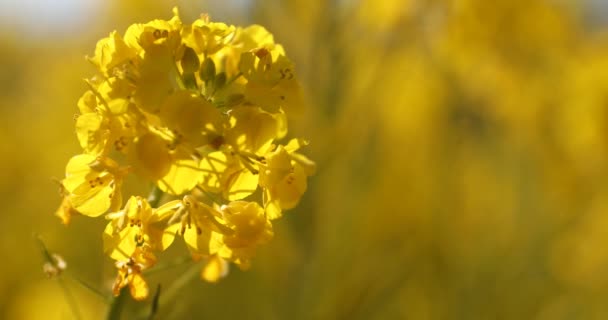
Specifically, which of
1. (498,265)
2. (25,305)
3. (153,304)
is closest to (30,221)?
(25,305)

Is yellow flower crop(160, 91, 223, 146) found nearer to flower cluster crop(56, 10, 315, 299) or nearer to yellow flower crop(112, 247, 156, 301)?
flower cluster crop(56, 10, 315, 299)

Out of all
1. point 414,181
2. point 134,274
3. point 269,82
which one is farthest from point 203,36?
point 414,181

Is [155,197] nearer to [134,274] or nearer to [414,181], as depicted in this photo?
[134,274]

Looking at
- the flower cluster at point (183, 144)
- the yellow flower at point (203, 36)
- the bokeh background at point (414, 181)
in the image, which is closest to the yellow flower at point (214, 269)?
the flower cluster at point (183, 144)

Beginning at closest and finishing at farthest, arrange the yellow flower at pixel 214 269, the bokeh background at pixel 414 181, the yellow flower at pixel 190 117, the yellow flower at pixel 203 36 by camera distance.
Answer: the yellow flower at pixel 190 117 < the yellow flower at pixel 203 36 < the yellow flower at pixel 214 269 < the bokeh background at pixel 414 181

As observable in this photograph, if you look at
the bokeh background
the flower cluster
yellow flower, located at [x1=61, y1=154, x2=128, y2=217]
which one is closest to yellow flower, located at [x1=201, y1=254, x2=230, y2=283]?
the flower cluster

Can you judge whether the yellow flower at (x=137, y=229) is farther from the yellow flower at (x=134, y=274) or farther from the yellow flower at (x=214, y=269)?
the yellow flower at (x=214, y=269)

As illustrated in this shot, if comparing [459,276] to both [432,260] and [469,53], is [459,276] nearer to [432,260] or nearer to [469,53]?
[432,260]
